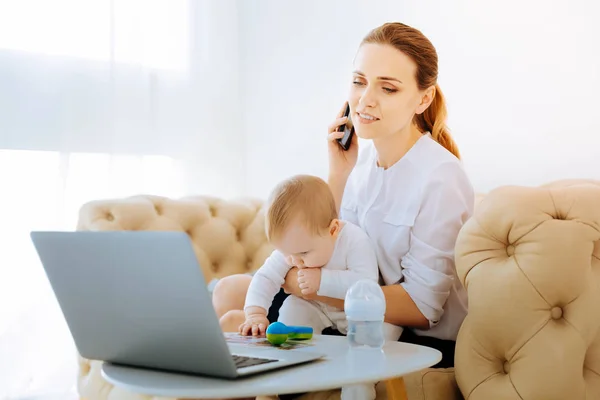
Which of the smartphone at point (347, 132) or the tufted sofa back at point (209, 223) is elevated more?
the smartphone at point (347, 132)

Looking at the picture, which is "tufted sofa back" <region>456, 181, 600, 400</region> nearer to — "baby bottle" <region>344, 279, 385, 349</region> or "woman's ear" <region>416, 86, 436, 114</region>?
"baby bottle" <region>344, 279, 385, 349</region>

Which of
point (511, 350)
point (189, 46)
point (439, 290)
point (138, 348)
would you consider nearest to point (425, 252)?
point (439, 290)

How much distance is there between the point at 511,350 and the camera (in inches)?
55.2

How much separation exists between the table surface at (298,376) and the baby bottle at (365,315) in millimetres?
27

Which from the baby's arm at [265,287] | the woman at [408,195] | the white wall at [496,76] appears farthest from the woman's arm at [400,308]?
the white wall at [496,76]

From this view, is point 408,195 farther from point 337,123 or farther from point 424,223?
point 337,123

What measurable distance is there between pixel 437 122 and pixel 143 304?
3.40ft

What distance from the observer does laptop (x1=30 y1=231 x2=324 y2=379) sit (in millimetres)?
994

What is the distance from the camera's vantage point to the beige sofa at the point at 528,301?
1.35 meters

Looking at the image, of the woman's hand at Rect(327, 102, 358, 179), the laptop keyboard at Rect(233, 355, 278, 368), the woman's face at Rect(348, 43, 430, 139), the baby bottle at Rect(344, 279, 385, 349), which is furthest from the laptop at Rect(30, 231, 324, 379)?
the woman's hand at Rect(327, 102, 358, 179)

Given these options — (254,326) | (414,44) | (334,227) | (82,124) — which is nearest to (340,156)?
(414,44)

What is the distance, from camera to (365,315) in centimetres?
129

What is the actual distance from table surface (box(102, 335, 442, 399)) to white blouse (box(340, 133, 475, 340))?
0.33 m

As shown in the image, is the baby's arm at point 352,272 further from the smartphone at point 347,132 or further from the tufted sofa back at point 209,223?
the tufted sofa back at point 209,223
